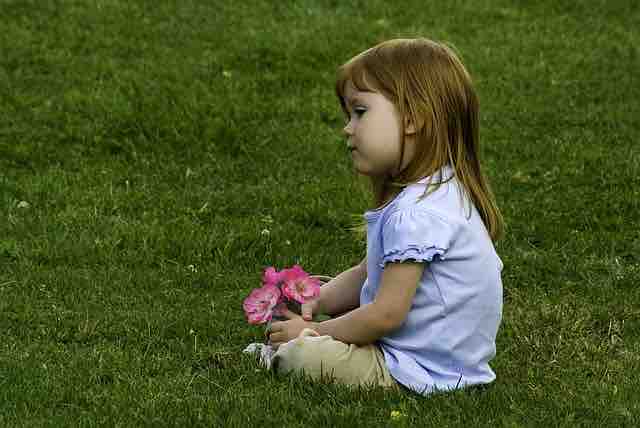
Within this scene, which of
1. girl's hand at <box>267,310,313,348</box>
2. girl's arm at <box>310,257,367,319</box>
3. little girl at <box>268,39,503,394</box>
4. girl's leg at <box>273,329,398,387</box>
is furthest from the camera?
girl's arm at <box>310,257,367,319</box>

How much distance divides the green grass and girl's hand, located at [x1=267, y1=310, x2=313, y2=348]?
146 millimetres

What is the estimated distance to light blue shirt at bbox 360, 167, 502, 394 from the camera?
396cm

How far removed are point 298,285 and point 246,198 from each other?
8.91 feet

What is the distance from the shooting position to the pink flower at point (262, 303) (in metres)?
4.33

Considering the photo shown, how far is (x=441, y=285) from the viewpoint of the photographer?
4.04m

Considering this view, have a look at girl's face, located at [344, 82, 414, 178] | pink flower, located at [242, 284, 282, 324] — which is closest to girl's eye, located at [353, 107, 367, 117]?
girl's face, located at [344, 82, 414, 178]

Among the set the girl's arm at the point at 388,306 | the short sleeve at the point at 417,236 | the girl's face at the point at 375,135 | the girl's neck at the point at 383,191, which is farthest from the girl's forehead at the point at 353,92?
the girl's arm at the point at 388,306

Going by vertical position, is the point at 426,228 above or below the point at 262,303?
above

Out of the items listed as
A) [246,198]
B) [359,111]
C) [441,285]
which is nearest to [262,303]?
[441,285]

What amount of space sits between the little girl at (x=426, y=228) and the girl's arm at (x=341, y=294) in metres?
0.29

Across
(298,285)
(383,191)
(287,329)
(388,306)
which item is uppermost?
(383,191)

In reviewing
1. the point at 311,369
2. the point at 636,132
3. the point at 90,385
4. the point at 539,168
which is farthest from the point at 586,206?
the point at 90,385

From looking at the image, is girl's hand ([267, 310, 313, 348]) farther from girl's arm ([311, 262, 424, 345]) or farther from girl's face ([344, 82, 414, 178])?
girl's face ([344, 82, 414, 178])

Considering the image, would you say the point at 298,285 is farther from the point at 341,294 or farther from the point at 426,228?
the point at 426,228
